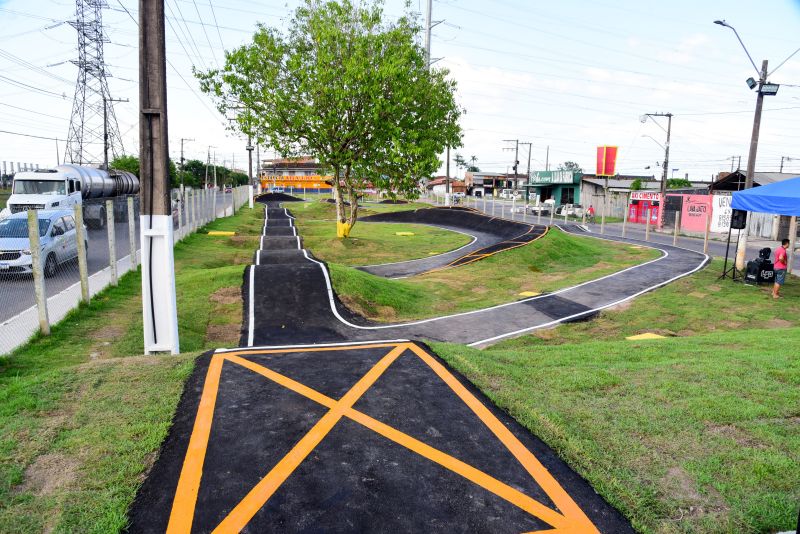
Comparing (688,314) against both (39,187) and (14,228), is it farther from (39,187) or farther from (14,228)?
(39,187)

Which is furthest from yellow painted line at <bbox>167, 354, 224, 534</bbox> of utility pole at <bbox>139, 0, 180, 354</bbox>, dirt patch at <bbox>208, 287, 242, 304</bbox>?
dirt patch at <bbox>208, 287, 242, 304</bbox>

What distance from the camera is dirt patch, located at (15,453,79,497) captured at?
4.44m

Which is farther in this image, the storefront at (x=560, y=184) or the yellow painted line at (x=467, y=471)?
the storefront at (x=560, y=184)

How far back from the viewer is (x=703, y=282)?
1784cm

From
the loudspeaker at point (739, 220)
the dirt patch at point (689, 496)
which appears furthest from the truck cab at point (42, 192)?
the loudspeaker at point (739, 220)

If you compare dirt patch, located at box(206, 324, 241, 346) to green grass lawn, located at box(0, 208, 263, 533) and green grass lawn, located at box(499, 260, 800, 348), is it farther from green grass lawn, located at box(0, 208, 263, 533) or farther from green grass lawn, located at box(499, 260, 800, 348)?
green grass lawn, located at box(499, 260, 800, 348)

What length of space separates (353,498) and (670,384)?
15.5ft

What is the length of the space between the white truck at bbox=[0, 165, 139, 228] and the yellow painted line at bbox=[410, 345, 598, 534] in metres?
24.3

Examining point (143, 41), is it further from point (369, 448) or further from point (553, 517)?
point (553, 517)

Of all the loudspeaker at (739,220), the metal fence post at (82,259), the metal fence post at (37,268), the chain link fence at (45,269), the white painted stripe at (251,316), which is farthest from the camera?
the loudspeaker at (739,220)

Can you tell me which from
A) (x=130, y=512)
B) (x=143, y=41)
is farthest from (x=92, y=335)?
(x=130, y=512)

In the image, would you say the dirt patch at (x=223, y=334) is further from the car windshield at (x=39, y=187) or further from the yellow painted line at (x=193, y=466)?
the car windshield at (x=39, y=187)

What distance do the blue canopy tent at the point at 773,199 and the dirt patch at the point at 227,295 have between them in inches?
608

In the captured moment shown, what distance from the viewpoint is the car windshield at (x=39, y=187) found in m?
26.8
